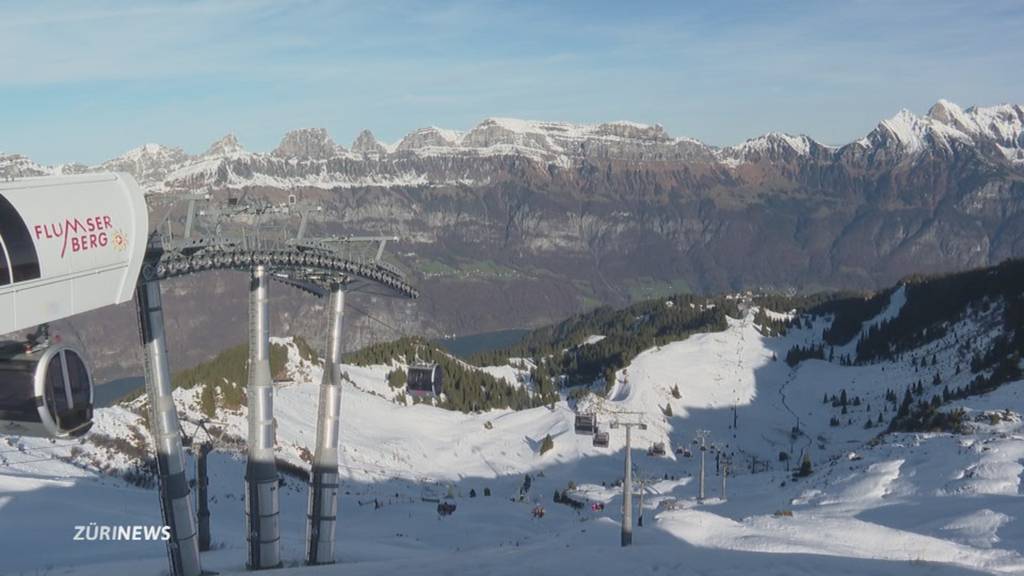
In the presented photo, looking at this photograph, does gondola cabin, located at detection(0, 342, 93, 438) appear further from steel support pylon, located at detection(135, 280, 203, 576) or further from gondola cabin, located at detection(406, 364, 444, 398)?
gondola cabin, located at detection(406, 364, 444, 398)

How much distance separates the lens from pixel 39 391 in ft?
52.6

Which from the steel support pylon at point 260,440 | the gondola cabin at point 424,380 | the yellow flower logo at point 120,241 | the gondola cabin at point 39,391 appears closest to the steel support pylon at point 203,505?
the steel support pylon at point 260,440

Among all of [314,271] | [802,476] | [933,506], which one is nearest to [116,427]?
[314,271]

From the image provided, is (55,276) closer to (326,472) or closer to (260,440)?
(260,440)

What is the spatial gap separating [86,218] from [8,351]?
2761 mm

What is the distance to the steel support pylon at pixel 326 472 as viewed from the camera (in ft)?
126

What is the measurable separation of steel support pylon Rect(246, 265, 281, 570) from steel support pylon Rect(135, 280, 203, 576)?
3710mm

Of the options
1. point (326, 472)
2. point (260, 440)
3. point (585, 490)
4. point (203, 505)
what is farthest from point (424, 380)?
point (260, 440)

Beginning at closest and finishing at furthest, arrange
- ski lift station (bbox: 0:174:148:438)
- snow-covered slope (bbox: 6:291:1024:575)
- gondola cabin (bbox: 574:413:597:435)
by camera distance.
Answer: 1. ski lift station (bbox: 0:174:148:438)
2. snow-covered slope (bbox: 6:291:1024:575)
3. gondola cabin (bbox: 574:413:597:435)

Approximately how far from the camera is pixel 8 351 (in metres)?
16.4
